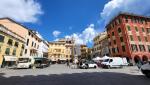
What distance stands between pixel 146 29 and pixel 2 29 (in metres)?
41.0

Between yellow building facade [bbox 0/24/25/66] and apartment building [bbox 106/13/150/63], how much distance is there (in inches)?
1134

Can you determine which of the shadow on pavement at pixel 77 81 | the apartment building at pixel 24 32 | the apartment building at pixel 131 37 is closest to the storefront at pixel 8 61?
the apartment building at pixel 24 32

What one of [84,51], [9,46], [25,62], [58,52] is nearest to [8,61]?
[9,46]

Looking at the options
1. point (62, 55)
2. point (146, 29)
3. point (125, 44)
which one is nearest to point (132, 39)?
point (125, 44)

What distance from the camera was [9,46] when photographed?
3734 cm

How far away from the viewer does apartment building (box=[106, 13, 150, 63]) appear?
4500cm

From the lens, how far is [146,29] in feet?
163

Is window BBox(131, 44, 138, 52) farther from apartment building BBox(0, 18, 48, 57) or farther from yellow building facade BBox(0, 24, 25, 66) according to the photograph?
yellow building facade BBox(0, 24, 25, 66)

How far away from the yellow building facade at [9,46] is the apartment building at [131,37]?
28794 mm

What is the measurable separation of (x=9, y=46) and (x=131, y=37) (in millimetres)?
33068

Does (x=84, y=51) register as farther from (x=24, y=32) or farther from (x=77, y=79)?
(x=77, y=79)

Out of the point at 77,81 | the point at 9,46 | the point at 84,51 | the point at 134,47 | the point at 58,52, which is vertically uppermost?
the point at 84,51

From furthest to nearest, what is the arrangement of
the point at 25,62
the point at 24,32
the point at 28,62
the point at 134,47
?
the point at 24,32 → the point at 134,47 → the point at 28,62 → the point at 25,62

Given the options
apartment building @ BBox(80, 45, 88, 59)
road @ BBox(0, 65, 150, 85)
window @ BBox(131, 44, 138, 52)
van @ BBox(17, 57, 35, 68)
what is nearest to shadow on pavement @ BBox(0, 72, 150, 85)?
road @ BBox(0, 65, 150, 85)
